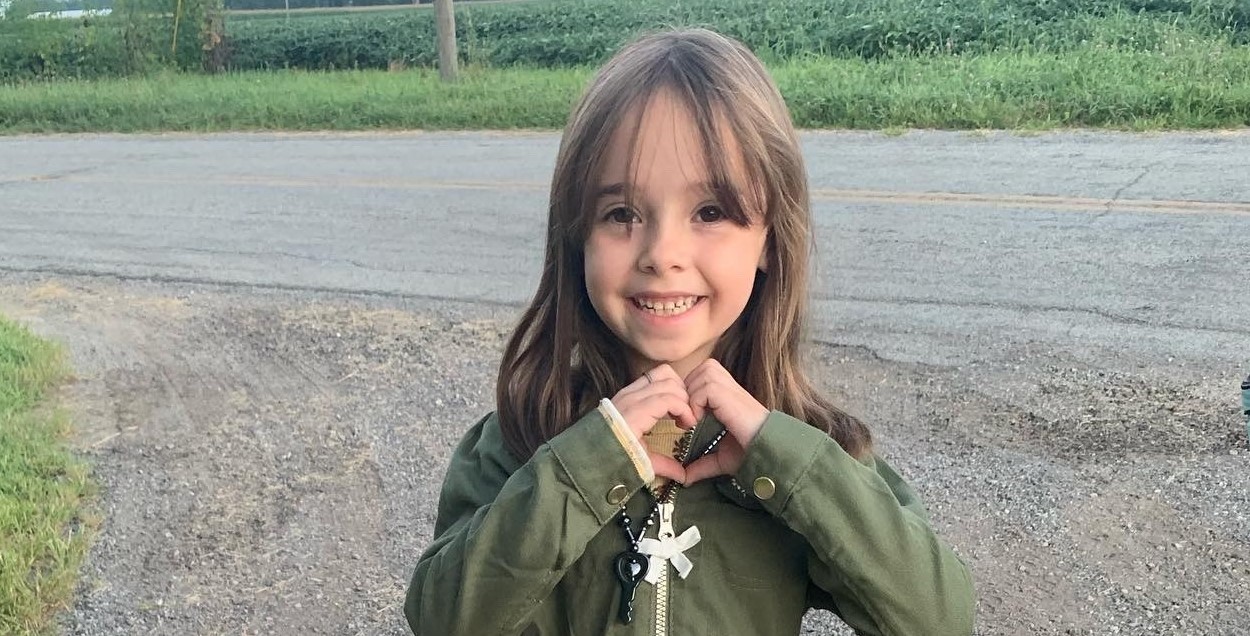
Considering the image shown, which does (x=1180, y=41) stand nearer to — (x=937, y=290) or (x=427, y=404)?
(x=937, y=290)

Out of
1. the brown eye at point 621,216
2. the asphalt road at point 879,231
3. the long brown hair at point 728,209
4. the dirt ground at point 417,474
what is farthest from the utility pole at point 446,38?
the brown eye at point 621,216

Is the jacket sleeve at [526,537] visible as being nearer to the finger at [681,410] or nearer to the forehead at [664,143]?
the finger at [681,410]

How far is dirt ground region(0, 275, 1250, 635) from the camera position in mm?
3369

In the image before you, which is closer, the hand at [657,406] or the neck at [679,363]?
the hand at [657,406]

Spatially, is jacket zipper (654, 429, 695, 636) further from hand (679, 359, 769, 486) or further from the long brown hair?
the long brown hair

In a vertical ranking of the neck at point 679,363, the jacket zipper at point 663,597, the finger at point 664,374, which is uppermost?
the finger at point 664,374

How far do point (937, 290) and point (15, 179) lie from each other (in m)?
9.94

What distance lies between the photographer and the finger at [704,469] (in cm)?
166

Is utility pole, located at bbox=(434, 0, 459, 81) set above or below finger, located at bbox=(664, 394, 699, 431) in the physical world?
below

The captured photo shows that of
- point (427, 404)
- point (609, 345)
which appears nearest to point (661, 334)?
point (609, 345)

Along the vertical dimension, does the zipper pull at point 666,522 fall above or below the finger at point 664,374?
below

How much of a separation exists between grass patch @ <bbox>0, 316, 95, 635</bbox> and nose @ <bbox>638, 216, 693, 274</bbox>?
2419 millimetres

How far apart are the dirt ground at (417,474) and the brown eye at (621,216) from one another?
1.22 meters

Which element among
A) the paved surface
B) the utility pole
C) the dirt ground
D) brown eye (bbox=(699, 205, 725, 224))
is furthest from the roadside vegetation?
brown eye (bbox=(699, 205, 725, 224))
